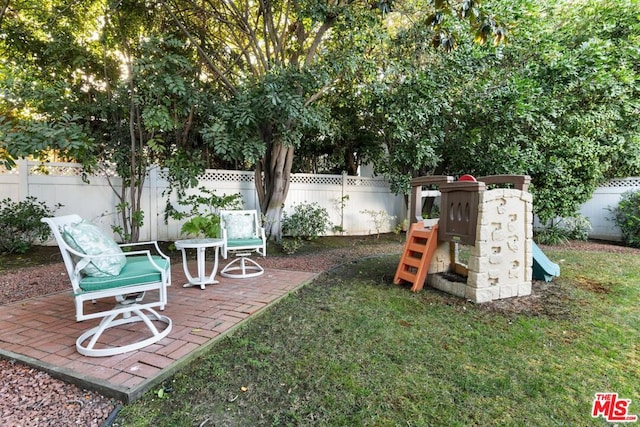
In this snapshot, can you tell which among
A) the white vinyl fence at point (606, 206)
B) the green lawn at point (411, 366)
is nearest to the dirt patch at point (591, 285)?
the green lawn at point (411, 366)

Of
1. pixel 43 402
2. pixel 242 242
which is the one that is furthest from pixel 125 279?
pixel 242 242

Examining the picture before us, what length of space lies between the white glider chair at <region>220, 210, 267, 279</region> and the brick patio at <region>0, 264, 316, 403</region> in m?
0.46

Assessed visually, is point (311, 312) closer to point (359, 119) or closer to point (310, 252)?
point (310, 252)

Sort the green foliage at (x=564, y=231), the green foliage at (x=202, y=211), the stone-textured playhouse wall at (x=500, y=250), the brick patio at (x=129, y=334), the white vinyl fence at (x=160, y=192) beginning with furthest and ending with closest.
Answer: the green foliage at (x=564, y=231)
the white vinyl fence at (x=160, y=192)
the green foliage at (x=202, y=211)
the stone-textured playhouse wall at (x=500, y=250)
the brick patio at (x=129, y=334)

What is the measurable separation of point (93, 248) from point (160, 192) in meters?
4.31

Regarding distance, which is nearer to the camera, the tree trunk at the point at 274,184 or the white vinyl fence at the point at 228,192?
the white vinyl fence at the point at 228,192

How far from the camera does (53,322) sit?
9.09 feet

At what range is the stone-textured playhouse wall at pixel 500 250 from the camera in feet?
11.0

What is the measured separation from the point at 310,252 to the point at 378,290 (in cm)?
243

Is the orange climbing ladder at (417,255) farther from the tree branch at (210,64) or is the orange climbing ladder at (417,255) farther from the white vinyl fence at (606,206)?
the white vinyl fence at (606,206)

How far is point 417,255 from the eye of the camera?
421 cm

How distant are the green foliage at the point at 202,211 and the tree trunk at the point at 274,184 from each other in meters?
0.58

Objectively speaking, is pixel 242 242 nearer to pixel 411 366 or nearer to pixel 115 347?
pixel 115 347

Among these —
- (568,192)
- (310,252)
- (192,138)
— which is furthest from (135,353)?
(568,192)
